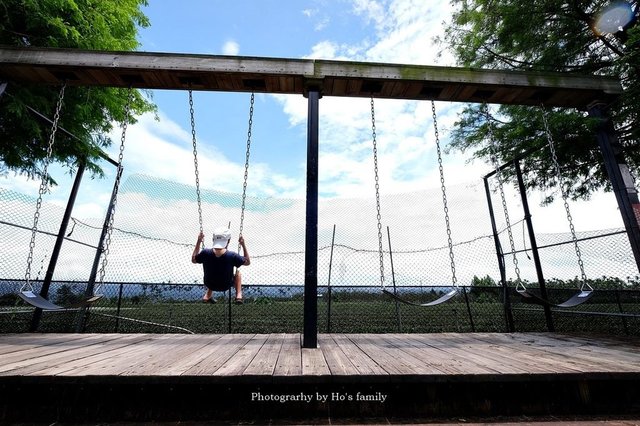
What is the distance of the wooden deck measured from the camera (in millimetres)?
1919

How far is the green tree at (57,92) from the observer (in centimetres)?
420

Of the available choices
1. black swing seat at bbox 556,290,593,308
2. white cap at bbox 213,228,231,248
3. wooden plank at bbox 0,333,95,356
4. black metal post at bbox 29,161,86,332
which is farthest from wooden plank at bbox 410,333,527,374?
black metal post at bbox 29,161,86,332

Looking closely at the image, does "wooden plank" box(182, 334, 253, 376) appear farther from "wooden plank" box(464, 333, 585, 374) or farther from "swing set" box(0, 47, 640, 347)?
"wooden plank" box(464, 333, 585, 374)

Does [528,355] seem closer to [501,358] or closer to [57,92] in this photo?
[501,358]

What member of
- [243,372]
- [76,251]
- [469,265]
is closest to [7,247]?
[76,251]

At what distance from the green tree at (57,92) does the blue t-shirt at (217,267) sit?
3.08 meters

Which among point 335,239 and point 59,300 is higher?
point 335,239

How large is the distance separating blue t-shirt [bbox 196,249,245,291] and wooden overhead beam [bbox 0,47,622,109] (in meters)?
2.08

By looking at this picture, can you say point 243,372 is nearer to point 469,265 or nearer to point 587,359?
point 587,359

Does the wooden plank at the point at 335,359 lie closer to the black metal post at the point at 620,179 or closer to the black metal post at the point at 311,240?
the black metal post at the point at 311,240

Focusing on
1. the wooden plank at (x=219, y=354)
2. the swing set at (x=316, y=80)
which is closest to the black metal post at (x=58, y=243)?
the swing set at (x=316, y=80)

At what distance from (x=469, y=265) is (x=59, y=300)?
933 cm

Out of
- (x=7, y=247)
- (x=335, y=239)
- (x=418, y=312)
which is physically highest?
(x=335, y=239)

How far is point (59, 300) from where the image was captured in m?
5.55
